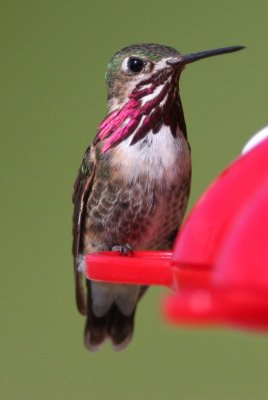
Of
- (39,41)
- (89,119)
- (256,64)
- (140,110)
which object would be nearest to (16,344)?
(89,119)

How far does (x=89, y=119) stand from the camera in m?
3.35

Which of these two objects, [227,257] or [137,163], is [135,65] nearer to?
[137,163]

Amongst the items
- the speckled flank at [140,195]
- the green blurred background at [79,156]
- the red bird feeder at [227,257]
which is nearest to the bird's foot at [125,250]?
the speckled flank at [140,195]

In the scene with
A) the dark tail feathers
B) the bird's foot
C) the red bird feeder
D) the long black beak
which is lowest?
the dark tail feathers

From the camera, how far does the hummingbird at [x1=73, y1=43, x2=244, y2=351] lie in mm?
1962

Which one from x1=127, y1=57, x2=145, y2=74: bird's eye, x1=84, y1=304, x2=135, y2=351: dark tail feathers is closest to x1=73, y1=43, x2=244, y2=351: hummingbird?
x1=127, y1=57, x2=145, y2=74: bird's eye

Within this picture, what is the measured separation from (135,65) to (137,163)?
24 cm

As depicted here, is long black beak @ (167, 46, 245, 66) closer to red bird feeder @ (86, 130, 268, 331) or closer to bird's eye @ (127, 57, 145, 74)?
bird's eye @ (127, 57, 145, 74)

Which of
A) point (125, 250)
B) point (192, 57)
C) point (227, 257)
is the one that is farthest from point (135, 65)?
point (227, 257)

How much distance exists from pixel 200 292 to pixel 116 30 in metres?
2.69

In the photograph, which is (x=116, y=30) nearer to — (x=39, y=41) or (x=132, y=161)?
(x=39, y=41)

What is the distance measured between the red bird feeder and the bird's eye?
0.91 m

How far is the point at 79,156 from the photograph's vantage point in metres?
3.38

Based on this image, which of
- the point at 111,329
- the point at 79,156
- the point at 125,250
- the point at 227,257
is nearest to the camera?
the point at 227,257
